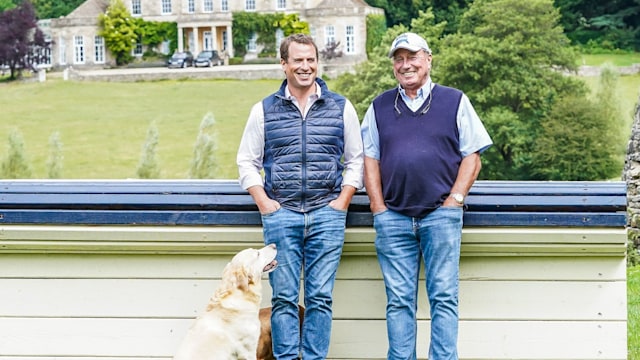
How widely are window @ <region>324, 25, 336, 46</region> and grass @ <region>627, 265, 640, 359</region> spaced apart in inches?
2461

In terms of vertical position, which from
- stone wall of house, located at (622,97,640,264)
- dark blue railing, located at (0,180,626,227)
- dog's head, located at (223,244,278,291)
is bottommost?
stone wall of house, located at (622,97,640,264)

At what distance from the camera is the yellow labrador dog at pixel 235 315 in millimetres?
4254

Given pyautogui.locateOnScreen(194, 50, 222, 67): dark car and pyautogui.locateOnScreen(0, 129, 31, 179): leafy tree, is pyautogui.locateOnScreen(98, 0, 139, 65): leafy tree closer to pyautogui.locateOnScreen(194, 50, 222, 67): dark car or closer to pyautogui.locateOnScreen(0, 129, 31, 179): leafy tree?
pyautogui.locateOnScreen(194, 50, 222, 67): dark car

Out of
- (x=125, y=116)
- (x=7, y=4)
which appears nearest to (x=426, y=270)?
(x=125, y=116)

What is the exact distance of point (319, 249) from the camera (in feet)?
14.6

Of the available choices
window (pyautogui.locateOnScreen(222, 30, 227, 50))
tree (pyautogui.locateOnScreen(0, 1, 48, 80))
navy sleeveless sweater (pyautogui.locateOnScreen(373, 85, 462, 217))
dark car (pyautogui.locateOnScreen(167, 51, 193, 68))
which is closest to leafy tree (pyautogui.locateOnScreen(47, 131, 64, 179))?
tree (pyautogui.locateOnScreen(0, 1, 48, 80))

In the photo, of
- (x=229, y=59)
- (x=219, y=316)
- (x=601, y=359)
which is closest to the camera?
(x=219, y=316)

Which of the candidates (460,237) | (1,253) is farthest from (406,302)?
(1,253)

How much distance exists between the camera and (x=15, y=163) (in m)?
50.6

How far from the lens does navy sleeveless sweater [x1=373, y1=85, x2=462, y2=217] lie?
4.34 m

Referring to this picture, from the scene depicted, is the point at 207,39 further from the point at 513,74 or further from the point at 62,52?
the point at 513,74

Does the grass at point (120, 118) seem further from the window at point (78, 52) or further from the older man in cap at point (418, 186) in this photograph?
the older man in cap at point (418, 186)

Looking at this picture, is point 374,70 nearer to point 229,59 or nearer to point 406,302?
point 229,59

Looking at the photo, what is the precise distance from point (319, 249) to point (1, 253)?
1.58 meters
